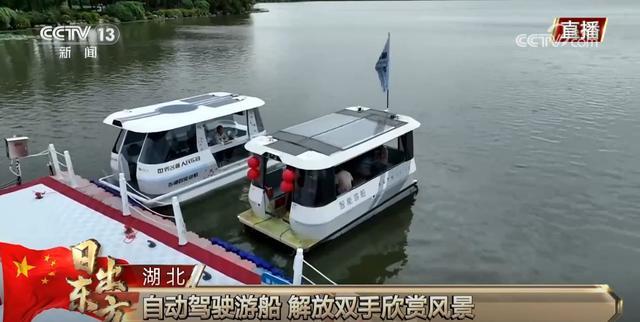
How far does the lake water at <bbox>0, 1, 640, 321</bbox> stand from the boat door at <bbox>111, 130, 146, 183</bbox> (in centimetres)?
225

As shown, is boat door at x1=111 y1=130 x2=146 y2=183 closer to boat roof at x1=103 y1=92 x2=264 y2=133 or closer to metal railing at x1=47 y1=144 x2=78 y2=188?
boat roof at x1=103 y1=92 x2=264 y2=133

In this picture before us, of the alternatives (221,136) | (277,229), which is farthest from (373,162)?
(221,136)

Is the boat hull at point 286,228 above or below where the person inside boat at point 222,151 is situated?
below

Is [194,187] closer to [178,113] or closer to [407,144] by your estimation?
[178,113]

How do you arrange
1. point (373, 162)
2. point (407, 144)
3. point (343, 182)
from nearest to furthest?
point (343, 182), point (373, 162), point (407, 144)

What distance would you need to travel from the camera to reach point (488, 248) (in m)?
13.7

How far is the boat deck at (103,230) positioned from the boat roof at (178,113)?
2.33 meters

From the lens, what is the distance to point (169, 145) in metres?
14.6

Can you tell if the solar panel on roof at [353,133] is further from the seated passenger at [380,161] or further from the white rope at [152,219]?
the white rope at [152,219]

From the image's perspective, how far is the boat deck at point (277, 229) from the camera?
12.2 metres

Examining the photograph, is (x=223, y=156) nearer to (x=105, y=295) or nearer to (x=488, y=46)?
(x=105, y=295)

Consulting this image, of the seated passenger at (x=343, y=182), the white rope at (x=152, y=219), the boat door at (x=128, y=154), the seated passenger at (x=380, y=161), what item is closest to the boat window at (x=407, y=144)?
the seated passenger at (x=380, y=161)

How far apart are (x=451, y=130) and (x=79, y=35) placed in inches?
2080

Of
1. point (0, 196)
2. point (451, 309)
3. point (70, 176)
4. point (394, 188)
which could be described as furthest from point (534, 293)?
point (0, 196)
